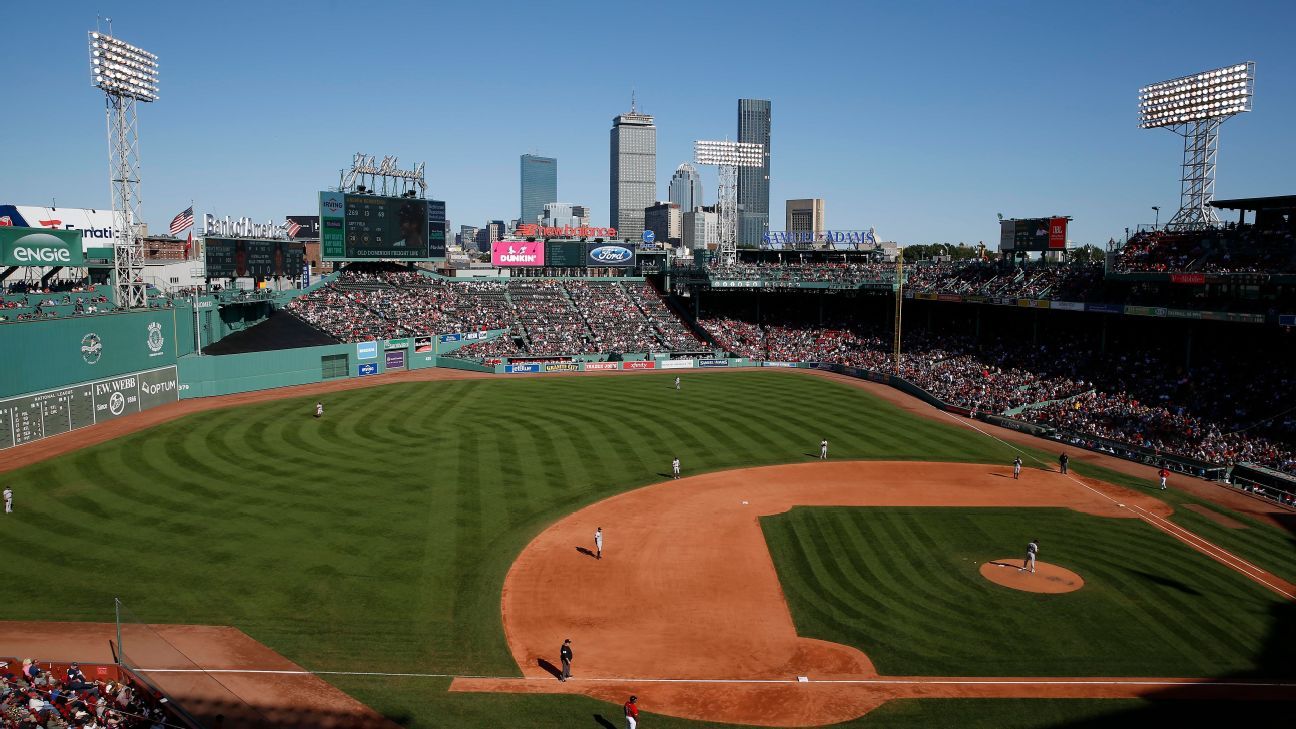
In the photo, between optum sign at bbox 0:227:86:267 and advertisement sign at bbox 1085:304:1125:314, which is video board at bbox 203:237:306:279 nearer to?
optum sign at bbox 0:227:86:267

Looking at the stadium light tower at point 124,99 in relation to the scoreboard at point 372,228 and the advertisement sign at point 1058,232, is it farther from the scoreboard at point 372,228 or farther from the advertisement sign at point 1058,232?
the advertisement sign at point 1058,232

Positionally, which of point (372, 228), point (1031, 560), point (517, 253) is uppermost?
point (372, 228)

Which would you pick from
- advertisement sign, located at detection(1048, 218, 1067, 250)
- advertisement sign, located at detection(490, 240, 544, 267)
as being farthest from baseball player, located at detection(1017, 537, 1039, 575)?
advertisement sign, located at detection(490, 240, 544, 267)

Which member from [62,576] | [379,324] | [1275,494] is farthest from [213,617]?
[379,324]

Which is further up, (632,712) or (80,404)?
(80,404)

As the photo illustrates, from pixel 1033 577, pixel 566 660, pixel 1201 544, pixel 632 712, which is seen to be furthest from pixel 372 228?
pixel 1201 544

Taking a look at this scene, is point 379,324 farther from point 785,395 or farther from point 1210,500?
point 1210,500

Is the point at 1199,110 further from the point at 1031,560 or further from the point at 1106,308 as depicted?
the point at 1031,560
